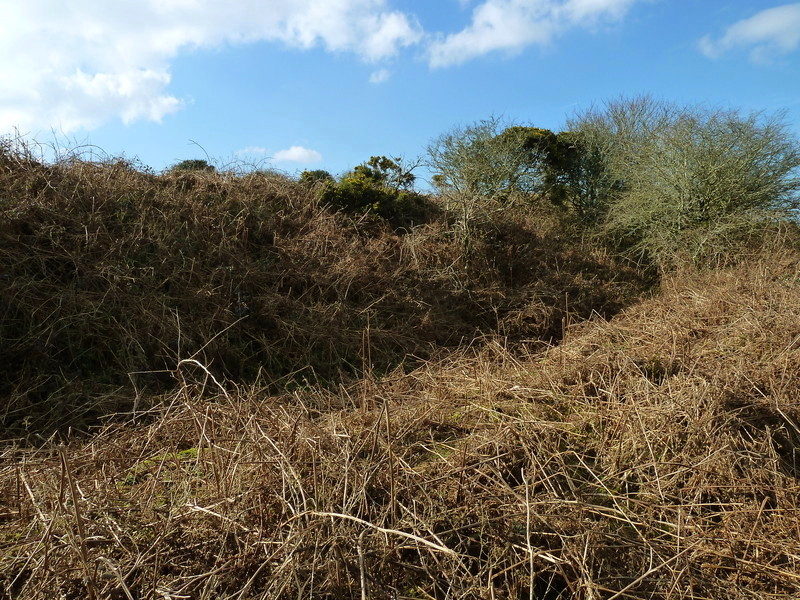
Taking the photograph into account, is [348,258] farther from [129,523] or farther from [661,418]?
[129,523]

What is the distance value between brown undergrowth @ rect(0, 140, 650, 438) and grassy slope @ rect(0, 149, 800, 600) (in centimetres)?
107

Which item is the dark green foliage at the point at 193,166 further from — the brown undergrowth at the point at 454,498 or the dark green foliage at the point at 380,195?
the brown undergrowth at the point at 454,498

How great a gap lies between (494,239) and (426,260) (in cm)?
167

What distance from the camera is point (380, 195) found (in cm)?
1125

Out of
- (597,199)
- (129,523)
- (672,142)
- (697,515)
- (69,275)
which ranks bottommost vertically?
(697,515)

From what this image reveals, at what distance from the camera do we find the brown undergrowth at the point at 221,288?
5.92 m

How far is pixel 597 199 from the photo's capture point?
572 inches

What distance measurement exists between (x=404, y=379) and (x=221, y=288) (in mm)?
3050

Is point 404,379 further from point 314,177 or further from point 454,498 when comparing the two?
point 314,177

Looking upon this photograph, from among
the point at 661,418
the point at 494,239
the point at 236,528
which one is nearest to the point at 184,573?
the point at 236,528

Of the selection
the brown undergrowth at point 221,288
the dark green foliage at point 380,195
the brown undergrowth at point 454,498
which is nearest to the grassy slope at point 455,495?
the brown undergrowth at point 454,498

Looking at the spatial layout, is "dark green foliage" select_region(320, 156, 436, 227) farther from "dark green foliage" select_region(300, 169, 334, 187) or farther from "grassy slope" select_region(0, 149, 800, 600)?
"grassy slope" select_region(0, 149, 800, 600)

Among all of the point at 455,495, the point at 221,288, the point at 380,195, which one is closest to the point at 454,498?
the point at 455,495

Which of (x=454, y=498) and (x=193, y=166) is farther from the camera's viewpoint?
(x=193, y=166)
